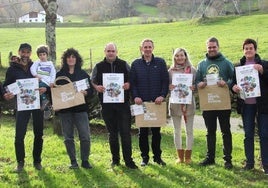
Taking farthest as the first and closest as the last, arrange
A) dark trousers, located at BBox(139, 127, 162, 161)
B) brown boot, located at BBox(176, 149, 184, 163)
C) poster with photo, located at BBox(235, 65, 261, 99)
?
brown boot, located at BBox(176, 149, 184, 163), dark trousers, located at BBox(139, 127, 162, 161), poster with photo, located at BBox(235, 65, 261, 99)

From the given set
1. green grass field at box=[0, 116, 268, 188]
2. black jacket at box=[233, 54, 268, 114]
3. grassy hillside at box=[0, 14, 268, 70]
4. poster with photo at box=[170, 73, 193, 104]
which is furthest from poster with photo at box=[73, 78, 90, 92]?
grassy hillside at box=[0, 14, 268, 70]

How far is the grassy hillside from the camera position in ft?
108

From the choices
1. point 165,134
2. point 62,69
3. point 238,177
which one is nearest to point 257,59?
point 238,177

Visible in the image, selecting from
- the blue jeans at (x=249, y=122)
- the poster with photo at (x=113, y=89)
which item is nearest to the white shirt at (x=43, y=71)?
the poster with photo at (x=113, y=89)

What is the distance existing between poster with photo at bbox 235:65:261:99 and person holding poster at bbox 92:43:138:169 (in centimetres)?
210

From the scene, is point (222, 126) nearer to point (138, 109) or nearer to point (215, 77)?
point (215, 77)

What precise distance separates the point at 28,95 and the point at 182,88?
293 cm

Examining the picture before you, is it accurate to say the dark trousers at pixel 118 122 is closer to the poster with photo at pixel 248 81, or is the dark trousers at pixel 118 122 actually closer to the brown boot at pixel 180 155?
the brown boot at pixel 180 155

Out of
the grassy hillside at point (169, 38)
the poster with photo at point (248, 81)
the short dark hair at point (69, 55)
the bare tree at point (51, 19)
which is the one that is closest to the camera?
the poster with photo at point (248, 81)

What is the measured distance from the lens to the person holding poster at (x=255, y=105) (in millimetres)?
7742

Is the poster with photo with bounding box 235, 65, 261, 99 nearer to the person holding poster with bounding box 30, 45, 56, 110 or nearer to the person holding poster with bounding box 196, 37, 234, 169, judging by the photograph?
the person holding poster with bounding box 196, 37, 234, 169

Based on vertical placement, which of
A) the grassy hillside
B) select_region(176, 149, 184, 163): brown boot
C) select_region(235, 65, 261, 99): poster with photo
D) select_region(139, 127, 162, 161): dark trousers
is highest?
the grassy hillside

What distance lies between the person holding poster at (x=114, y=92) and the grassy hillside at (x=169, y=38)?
19.4m

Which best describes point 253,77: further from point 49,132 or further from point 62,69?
point 49,132
